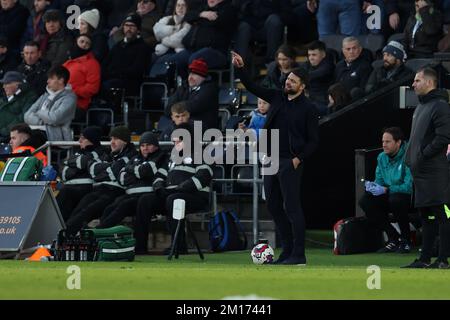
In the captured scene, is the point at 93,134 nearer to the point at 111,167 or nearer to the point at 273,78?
the point at 111,167

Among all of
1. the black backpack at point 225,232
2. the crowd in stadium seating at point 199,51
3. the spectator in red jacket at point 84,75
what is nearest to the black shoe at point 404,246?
the black backpack at point 225,232

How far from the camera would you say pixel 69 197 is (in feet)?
65.8

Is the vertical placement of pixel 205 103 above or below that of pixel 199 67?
below

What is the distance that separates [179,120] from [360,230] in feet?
9.11

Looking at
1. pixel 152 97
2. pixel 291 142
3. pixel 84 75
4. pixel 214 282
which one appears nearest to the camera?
pixel 214 282

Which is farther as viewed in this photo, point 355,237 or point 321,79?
point 321,79

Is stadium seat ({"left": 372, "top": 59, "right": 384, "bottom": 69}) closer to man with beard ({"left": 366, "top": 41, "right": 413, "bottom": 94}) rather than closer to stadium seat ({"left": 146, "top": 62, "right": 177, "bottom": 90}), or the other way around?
man with beard ({"left": 366, "top": 41, "right": 413, "bottom": 94})

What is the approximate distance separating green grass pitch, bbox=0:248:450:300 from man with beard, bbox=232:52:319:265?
499 millimetres

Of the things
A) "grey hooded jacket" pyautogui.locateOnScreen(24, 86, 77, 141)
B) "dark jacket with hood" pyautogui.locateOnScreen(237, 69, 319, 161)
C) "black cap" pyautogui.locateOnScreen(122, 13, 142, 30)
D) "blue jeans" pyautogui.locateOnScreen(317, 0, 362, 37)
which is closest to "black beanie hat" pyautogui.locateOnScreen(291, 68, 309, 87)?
"dark jacket with hood" pyautogui.locateOnScreen(237, 69, 319, 161)

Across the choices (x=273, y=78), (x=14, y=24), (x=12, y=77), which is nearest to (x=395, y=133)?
(x=273, y=78)

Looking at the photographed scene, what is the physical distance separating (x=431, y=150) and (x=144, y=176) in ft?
17.0

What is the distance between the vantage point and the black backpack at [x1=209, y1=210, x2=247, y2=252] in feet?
63.6

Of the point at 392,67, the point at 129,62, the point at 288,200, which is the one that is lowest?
the point at 288,200

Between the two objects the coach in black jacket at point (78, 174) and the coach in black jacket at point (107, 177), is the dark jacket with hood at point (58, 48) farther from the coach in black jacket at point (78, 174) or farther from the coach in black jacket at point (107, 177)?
Result: the coach in black jacket at point (107, 177)
